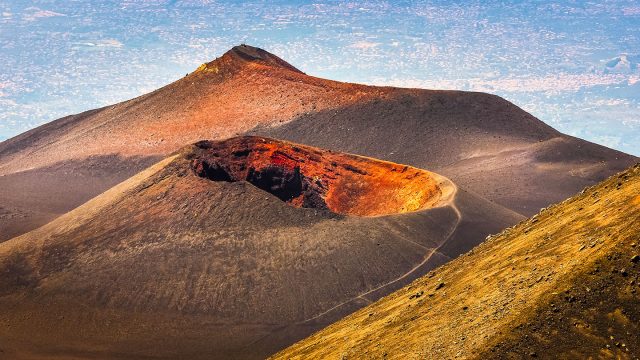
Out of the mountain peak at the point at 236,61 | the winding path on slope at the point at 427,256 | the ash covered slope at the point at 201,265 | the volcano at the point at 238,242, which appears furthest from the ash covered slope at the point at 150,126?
the winding path on slope at the point at 427,256

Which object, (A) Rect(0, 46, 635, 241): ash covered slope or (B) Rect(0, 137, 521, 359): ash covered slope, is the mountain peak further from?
(B) Rect(0, 137, 521, 359): ash covered slope

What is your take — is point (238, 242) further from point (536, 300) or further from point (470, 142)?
point (470, 142)

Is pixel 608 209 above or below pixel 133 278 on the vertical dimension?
above

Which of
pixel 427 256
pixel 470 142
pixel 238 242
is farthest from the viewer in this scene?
pixel 470 142

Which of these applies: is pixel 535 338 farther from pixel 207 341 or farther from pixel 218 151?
pixel 218 151

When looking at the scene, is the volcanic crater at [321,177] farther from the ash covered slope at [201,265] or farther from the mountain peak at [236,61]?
the mountain peak at [236,61]

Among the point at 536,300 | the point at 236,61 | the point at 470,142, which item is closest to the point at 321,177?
the point at 470,142

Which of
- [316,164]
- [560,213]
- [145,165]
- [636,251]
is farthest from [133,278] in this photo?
[145,165]

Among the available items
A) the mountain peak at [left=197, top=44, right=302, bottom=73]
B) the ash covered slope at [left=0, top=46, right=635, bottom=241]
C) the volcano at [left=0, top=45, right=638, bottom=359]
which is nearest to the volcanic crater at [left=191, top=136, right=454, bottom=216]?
the volcano at [left=0, top=45, right=638, bottom=359]
